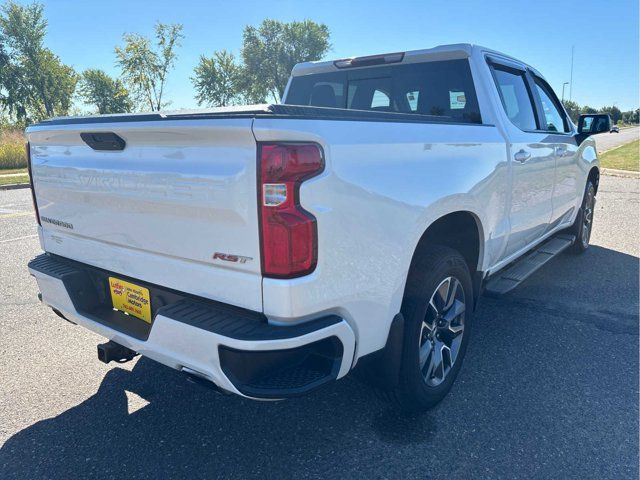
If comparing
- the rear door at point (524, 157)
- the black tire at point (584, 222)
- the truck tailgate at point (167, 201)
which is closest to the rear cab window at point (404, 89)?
the rear door at point (524, 157)

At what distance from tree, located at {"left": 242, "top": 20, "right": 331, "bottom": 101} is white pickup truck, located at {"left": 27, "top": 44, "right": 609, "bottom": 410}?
54085mm

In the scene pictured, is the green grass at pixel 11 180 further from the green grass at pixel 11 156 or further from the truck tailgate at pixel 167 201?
the truck tailgate at pixel 167 201

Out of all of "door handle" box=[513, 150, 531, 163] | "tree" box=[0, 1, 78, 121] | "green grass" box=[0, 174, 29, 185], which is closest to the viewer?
"door handle" box=[513, 150, 531, 163]

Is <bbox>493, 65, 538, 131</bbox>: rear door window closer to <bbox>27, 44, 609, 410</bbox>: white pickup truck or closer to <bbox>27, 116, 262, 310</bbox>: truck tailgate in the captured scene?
<bbox>27, 44, 609, 410</bbox>: white pickup truck

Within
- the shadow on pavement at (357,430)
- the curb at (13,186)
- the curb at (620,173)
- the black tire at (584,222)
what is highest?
the black tire at (584,222)


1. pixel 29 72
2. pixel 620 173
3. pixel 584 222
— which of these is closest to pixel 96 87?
pixel 29 72

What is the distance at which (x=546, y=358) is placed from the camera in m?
3.34

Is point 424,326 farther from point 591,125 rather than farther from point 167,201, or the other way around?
point 591,125

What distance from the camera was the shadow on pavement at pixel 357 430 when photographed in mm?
2295

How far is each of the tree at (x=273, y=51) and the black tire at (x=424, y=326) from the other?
54233mm

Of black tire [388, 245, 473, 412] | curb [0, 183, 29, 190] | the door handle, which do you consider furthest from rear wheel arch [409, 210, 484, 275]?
curb [0, 183, 29, 190]

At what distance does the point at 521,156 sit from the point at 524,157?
A: 0.22ft

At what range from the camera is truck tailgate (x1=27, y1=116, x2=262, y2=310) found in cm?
180

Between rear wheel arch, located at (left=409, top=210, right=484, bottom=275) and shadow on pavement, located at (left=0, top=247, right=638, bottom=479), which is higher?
rear wheel arch, located at (left=409, top=210, right=484, bottom=275)
